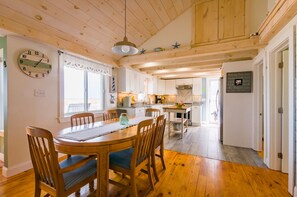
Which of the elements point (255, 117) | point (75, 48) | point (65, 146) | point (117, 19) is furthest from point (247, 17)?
point (65, 146)

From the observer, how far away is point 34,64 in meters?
2.56

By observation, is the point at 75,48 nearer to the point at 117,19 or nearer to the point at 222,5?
the point at 117,19

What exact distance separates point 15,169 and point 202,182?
295cm

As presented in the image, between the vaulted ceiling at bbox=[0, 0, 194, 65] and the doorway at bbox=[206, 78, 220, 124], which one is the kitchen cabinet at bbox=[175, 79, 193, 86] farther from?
the vaulted ceiling at bbox=[0, 0, 194, 65]

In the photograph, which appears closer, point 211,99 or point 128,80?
point 128,80

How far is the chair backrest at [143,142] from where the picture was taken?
157 centimetres

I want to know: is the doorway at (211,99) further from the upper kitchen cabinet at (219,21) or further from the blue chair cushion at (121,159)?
the blue chair cushion at (121,159)

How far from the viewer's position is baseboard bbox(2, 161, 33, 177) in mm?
2240

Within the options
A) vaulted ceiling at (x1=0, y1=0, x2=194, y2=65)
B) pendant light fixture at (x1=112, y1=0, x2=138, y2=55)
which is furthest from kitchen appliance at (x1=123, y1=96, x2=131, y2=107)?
pendant light fixture at (x1=112, y1=0, x2=138, y2=55)

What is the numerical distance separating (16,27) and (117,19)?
1.76 meters

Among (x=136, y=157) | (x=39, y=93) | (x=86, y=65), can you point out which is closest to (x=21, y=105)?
(x=39, y=93)

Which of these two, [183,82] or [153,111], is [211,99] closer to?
[183,82]

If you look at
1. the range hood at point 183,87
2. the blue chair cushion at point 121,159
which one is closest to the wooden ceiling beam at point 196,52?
the blue chair cushion at point 121,159

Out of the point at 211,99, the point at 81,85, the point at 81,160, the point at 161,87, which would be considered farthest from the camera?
the point at 161,87
